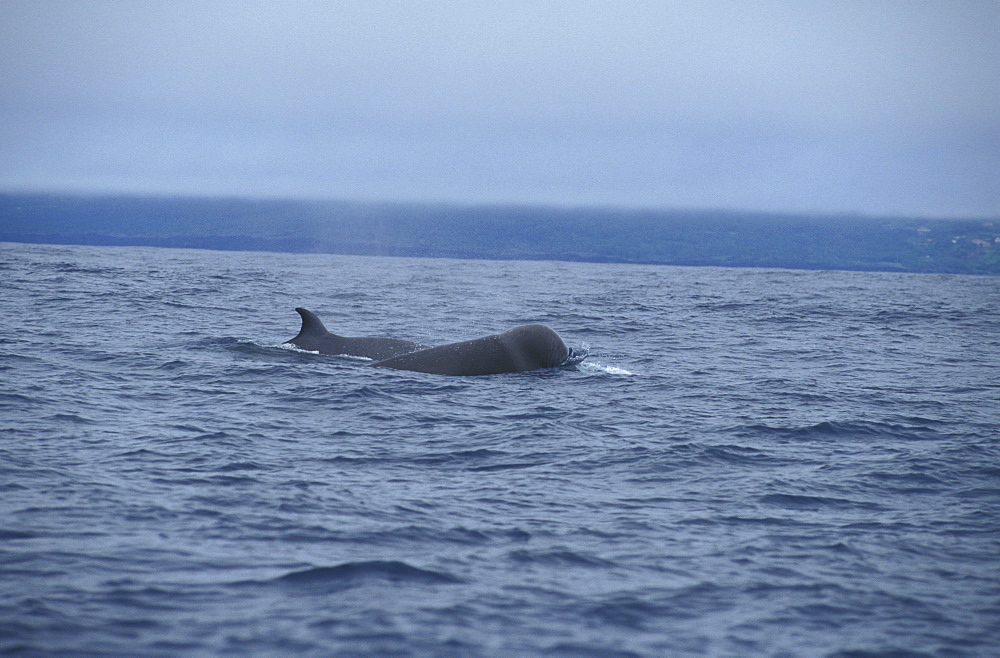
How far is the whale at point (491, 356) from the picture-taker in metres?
18.2

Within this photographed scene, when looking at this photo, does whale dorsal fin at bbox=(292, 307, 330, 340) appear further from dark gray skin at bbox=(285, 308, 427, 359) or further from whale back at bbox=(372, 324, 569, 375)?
whale back at bbox=(372, 324, 569, 375)

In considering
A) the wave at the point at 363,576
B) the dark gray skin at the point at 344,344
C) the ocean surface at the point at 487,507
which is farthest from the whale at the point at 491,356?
the wave at the point at 363,576

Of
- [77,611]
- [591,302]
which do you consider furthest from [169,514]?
[591,302]

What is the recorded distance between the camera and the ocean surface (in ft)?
22.5

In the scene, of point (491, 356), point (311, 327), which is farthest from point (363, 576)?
point (311, 327)

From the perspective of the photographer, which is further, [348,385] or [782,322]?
[782,322]

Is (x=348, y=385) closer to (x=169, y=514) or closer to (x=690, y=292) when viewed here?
(x=169, y=514)

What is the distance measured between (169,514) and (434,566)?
288cm

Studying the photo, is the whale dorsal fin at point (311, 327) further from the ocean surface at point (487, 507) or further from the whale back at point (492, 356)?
the whale back at point (492, 356)

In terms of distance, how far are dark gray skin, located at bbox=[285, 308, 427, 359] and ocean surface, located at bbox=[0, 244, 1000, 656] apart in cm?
45

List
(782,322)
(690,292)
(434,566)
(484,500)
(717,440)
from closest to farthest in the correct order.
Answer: (434,566) < (484,500) < (717,440) < (782,322) < (690,292)

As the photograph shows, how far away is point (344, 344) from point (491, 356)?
12.1 feet

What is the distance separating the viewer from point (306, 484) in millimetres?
10359

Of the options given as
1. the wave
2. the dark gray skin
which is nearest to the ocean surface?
the wave
